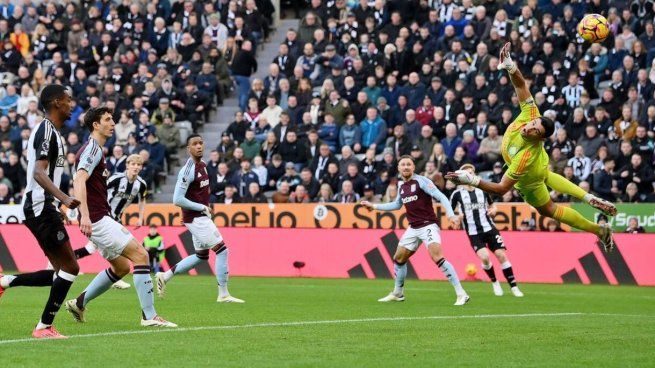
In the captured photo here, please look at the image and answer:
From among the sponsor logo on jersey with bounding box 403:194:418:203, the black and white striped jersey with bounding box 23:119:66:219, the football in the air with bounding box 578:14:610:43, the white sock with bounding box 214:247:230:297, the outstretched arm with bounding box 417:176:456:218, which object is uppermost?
the football in the air with bounding box 578:14:610:43

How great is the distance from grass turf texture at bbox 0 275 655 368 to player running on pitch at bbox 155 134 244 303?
1.50 ft

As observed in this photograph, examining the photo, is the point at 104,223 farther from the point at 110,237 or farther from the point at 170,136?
the point at 170,136

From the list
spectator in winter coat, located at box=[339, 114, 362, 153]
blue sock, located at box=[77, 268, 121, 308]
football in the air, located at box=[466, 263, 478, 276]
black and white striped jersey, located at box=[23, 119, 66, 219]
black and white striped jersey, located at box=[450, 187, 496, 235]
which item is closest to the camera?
black and white striped jersey, located at box=[23, 119, 66, 219]

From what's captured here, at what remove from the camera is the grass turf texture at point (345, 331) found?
11117 millimetres

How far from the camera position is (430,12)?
106ft

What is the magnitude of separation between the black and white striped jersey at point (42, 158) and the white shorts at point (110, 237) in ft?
4.03

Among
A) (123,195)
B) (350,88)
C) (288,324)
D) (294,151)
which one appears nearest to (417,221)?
(123,195)

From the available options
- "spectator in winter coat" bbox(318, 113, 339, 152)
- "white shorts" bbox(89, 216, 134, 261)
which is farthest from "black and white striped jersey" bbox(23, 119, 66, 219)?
"spectator in winter coat" bbox(318, 113, 339, 152)

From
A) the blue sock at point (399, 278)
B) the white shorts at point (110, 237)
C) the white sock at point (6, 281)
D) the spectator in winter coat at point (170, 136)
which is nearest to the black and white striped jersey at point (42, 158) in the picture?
the white shorts at point (110, 237)

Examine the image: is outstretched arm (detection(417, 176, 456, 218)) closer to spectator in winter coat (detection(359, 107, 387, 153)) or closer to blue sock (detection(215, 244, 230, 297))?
blue sock (detection(215, 244, 230, 297))

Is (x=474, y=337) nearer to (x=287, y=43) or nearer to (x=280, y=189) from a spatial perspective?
(x=280, y=189)

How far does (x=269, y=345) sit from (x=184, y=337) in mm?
1150

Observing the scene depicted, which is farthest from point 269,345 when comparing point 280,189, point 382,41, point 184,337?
point 382,41

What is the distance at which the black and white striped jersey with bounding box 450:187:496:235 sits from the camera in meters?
22.1
